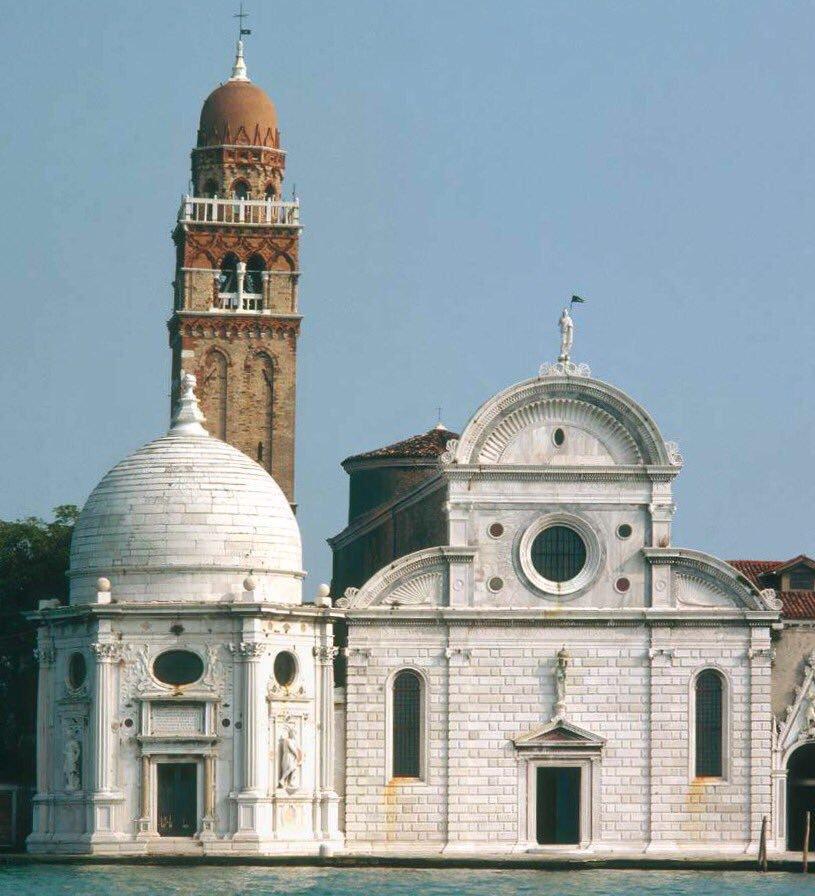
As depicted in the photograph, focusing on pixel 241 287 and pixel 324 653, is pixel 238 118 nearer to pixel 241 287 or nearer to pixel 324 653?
pixel 241 287

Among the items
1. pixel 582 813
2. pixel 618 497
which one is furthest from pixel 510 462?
pixel 582 813

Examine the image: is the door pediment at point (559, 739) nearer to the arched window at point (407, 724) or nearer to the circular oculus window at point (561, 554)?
the arched window at point (407, 724)

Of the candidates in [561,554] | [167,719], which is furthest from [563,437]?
[167,719]

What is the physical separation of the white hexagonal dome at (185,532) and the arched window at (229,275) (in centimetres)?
1244

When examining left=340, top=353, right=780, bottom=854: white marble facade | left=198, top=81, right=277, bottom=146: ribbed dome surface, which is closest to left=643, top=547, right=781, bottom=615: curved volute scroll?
left=340, top=353, right=780, bottom=854: white marble facade

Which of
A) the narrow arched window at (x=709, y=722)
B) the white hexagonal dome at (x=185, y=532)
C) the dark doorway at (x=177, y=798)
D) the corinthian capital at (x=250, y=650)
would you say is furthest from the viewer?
the narrow arched window at (x=709, y=722)

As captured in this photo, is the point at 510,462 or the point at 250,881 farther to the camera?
the point at 510,462

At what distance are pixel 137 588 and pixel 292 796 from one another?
579 centimetres

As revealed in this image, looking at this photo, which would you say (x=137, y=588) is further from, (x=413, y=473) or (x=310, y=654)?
(x=413, y=473)

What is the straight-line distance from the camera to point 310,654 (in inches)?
3051

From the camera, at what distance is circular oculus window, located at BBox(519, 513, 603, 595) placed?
7831cm

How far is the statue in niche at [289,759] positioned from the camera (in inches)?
3012

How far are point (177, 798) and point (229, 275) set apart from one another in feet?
63.1

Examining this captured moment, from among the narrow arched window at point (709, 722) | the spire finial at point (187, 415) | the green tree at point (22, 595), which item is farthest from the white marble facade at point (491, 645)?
the green tree at point (22, 595)
